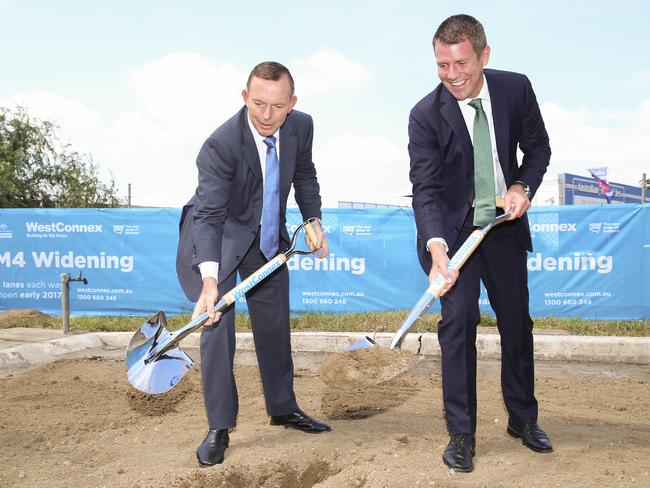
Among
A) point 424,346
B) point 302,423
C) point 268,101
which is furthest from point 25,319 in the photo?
point 268,101

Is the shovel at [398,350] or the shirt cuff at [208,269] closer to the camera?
the shovel at [398,350]

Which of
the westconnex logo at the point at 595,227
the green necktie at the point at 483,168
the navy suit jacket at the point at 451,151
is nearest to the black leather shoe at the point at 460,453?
the navy suit jacket at the point at 451,151

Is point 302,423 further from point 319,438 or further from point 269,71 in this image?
point 269,71

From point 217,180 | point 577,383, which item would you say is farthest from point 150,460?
point 577,383

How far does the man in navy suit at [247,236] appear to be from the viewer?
3525 mm

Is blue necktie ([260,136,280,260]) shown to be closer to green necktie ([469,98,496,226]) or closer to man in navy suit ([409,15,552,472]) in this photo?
man in navy suit ([409,15,552,472])

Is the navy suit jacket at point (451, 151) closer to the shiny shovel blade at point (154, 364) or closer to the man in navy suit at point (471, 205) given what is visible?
the man in navy suit at point (471, 205)

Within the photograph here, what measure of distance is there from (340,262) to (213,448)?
6.40m

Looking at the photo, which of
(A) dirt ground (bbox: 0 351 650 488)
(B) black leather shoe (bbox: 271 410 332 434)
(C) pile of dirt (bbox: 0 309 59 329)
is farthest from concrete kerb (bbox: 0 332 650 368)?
(B) black leather shoe (bbox: 271 410 332 434)

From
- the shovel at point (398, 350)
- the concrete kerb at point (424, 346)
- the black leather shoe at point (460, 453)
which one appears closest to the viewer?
the black leather shoe at point (460, 453)

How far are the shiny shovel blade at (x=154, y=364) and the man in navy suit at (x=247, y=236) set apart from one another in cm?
14

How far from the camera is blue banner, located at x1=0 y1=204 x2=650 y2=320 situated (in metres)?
9.19

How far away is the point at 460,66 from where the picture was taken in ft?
10.7

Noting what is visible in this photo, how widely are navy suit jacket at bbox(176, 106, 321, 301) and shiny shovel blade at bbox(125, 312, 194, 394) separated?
303 mm
